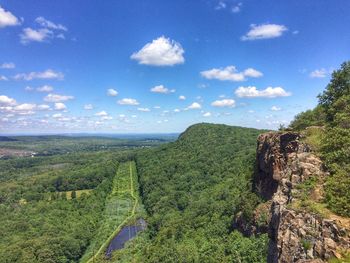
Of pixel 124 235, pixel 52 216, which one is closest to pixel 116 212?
pixel 124 235

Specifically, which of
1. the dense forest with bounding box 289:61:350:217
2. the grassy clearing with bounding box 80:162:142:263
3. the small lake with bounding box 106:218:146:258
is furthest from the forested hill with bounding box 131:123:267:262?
the dense forest with bounding box 289:61:350:217

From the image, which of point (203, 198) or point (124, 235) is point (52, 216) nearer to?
point (124, 235)

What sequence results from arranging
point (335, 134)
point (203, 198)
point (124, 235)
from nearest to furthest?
point (335, 134) < point (203, 198) < point (124, 235)

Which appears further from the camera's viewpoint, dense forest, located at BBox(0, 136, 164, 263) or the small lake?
the small lake

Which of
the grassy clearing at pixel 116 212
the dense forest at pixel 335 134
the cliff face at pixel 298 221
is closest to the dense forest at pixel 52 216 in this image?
the grassy clearing at pixel 116 212

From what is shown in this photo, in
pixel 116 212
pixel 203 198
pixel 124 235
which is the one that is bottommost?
pixel 124 235

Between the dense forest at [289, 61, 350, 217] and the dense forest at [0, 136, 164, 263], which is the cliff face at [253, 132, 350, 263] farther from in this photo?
the dense forest at [0, 136, 164, 263]

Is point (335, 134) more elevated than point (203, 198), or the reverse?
point (335, 134)
